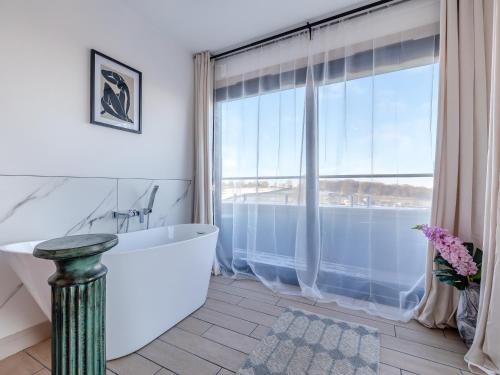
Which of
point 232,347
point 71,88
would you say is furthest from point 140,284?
point 71,88

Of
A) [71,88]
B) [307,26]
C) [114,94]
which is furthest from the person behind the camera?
[307,26]

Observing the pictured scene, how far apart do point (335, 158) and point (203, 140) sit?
138 centimetres

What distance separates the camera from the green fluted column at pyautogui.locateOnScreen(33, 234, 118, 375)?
57 cm

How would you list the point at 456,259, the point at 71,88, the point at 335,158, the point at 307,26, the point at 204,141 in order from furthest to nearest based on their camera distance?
the point at 204,141 → the point at 307,26 → the point at 335,158 → the point at 71,88 → the point at 456,259

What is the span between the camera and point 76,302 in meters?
0.58

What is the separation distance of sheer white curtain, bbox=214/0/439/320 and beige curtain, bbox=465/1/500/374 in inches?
18.4

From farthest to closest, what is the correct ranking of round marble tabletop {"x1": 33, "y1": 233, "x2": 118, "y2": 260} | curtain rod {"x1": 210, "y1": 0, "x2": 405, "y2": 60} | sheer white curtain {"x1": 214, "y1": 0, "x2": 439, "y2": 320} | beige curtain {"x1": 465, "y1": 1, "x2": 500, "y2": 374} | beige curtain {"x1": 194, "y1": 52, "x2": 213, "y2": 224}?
beige curtain {"x1": 194, "y1": 52, "x2": 213, "y2": 224}, curtain rod {"x1": 210, "y1": 0, "x2": 405, "y2": 60}, sheer white curtain {"x1": 214, "y1": 0, "x2": 439, "y2": 320}, beige curtain {"x1": 465, "y1": 1, "x2": 500, "y2": 374}, round marble tabletop {"x1": 33, "y1": 233, "x2": 118, "y2": 260}

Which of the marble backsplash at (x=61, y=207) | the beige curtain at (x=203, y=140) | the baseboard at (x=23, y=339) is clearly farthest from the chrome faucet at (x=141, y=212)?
the baseboard at (x=23, y=339)

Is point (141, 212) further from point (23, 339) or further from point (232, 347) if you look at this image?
point (232, 347)

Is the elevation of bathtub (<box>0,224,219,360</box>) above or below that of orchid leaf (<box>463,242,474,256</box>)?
below

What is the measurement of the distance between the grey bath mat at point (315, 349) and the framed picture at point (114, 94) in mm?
1972

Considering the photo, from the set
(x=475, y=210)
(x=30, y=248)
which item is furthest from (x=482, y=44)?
(x=30, y=248)

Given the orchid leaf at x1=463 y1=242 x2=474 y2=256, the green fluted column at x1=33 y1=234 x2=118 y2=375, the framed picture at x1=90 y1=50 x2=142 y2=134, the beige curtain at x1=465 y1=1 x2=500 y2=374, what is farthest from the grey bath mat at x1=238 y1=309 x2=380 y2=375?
the framed picture at x1=90 y1=50 x2=142 y2=134

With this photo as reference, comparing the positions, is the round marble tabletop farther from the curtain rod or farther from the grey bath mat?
the curtain rod
